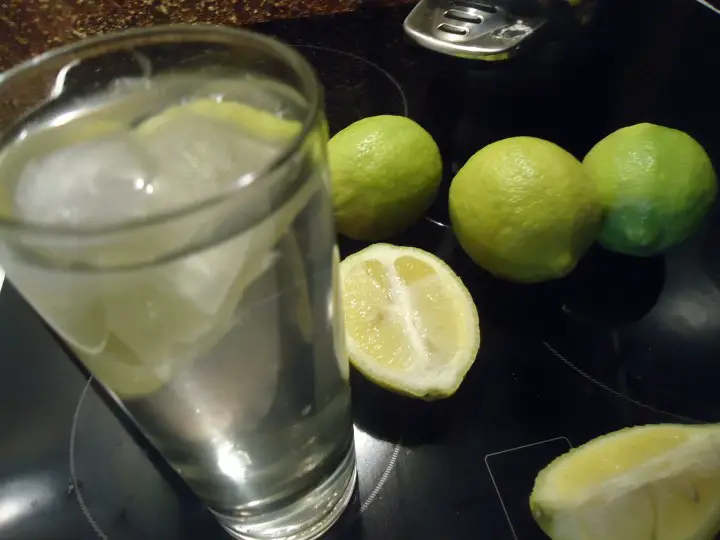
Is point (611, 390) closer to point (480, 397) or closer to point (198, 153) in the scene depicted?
point (480, 397)

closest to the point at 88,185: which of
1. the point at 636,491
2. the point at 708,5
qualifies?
the point at 636,491

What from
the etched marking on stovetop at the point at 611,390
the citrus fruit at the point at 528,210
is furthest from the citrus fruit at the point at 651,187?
the etched marking on stovetop at the point at 611,390

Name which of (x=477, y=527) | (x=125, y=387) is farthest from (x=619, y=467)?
(x=125, y=387)

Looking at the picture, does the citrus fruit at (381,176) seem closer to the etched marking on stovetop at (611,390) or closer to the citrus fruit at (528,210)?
the citrus fruit at (528,210)

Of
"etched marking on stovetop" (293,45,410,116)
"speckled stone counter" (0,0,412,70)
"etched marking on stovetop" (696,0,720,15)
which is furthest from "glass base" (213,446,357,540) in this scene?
"etched marking on stovetop" (696,0,720,15)

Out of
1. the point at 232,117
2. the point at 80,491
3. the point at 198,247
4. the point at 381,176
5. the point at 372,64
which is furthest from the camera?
the point at 372,64

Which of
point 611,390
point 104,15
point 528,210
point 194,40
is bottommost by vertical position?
point 611,390

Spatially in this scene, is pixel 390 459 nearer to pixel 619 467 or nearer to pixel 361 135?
pixel 619 467
